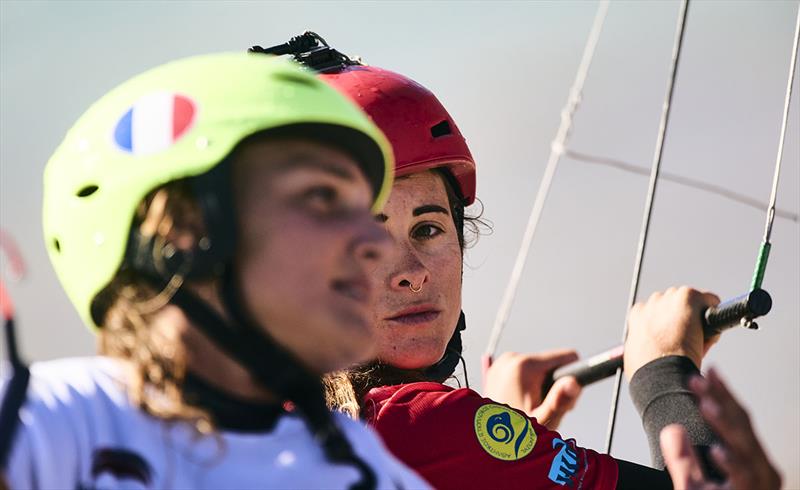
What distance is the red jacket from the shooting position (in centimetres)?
302

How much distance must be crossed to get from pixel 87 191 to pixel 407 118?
4.87ft

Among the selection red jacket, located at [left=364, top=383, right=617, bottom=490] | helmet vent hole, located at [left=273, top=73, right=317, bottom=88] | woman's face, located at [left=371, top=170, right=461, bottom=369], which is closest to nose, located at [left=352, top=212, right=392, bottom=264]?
helmet vent hole, located at [left=273, top=73, right=317, bottom=88]

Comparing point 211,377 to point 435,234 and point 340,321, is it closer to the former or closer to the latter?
point 340,321

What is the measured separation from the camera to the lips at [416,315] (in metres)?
3.43

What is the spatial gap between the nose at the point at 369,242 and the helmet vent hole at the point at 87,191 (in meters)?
0.45

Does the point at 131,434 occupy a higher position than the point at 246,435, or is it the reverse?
the point at 246,435

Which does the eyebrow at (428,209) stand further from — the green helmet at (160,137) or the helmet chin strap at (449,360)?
the green helmet at (160,137)

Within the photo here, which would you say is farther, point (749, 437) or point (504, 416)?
point (504, 416)

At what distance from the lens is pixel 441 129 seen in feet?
11.9

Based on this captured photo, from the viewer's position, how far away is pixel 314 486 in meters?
2.01

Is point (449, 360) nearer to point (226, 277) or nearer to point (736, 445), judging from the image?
point (736, 445)

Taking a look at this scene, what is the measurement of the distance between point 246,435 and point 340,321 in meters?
0.22

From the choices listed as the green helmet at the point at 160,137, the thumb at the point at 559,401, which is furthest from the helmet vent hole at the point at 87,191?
the thumb at the point at 559,401

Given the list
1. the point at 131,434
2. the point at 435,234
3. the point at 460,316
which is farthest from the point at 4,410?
the point at 460,316
